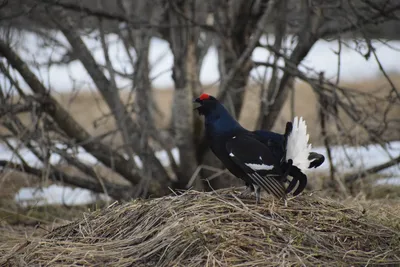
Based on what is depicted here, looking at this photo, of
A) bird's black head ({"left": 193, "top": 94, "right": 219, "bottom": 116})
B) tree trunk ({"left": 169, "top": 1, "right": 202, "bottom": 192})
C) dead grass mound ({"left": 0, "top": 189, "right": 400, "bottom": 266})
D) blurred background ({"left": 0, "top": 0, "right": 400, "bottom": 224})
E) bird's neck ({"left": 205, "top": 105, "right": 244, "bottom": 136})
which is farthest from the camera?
tree trunk ({"left": 169, "top": 1, "right": 202, "bottom": 192})

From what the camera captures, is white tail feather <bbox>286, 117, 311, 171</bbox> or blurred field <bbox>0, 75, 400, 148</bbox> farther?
blurred field <bbox>0, 75, 400, 148</bbox>

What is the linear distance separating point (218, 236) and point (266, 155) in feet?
3.25

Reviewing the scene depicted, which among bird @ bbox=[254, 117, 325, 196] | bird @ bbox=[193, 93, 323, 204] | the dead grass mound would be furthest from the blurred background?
the dead grass mound

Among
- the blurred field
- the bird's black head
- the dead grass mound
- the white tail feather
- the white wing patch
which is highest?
the bird's black head

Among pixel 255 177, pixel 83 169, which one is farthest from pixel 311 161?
pixel 83 169

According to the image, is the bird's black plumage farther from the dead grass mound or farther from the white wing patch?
the dead grass mound

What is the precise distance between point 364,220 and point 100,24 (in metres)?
3.07

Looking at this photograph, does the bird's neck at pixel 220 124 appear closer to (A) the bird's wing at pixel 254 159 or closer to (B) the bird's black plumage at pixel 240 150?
(B) the bird's black plumage at pixel 240 150

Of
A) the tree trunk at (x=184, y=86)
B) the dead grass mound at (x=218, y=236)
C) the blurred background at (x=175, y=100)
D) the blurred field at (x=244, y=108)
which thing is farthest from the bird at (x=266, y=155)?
the blurred field at (x=244, y=108)

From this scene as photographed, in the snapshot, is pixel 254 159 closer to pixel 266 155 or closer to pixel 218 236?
pixel 266 155

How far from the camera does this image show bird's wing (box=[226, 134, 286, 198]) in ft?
13.0

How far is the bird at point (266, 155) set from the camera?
395 centimetres

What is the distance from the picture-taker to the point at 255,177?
3.98 meters

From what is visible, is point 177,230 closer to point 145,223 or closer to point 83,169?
point 145,223
